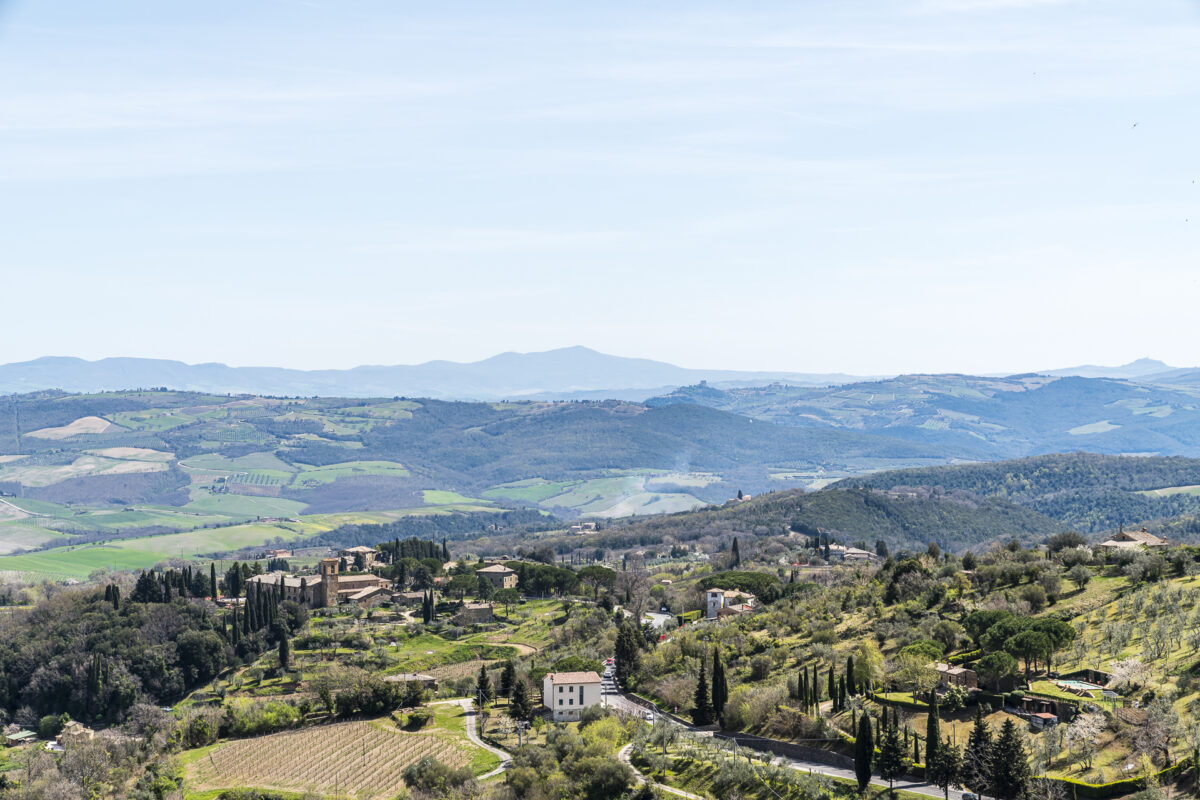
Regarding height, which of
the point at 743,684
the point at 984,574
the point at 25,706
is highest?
the point at 984,574

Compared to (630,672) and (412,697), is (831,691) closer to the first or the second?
(630,672)

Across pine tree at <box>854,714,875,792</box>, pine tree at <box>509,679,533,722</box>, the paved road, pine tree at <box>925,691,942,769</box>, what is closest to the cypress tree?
pine tree at <box>509,679,533,722</box>

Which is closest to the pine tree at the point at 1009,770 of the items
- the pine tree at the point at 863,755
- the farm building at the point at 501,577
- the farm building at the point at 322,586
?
the pine tree at the point at 863,755

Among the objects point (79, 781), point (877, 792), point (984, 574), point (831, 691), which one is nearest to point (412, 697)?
point (79, 781)

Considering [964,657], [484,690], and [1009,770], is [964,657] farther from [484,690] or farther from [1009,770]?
[484,690]

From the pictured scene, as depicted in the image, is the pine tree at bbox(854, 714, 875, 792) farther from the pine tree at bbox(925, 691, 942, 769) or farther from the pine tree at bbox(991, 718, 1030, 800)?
the pine tree at bbox(991, 718, 1030, 800)
